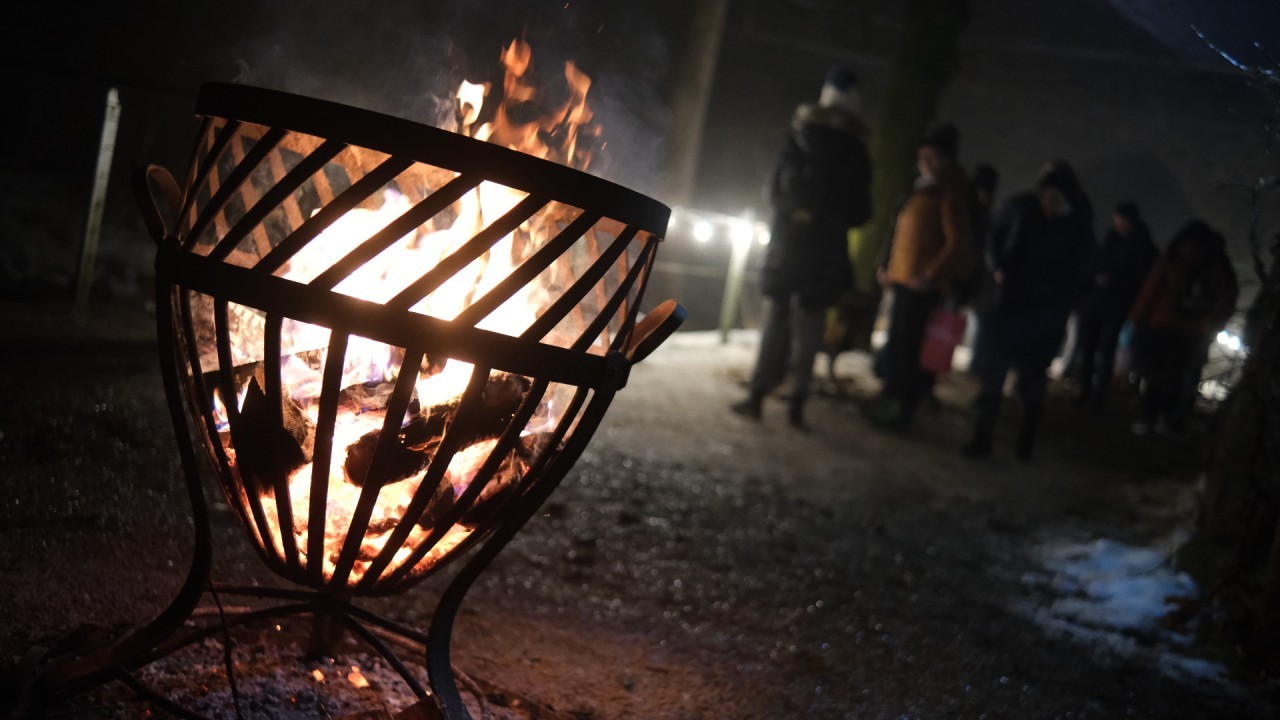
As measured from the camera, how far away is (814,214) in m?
4.67

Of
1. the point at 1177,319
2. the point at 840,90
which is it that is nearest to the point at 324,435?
the point at 840,90

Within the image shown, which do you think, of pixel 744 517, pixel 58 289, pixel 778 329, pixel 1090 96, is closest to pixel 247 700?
pixel 744 517

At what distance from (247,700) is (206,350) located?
62 cm

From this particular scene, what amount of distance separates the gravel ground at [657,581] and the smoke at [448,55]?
3.87 feet

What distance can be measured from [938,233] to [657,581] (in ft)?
11.8

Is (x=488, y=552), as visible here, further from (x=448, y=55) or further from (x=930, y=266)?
(x=930, y=266)

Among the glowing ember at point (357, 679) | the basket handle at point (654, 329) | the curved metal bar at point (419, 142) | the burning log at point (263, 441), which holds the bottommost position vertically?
the glowing ember at point (357, 679)

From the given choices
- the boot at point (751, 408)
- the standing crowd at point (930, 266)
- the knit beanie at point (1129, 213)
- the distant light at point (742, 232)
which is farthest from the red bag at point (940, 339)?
the knit beanie at point (1129, 213)

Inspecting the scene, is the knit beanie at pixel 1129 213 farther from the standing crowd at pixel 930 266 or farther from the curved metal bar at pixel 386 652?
the curved metal bar at pixel 386 652

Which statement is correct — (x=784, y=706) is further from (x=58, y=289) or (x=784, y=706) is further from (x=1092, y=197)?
(x=1092, y=197)

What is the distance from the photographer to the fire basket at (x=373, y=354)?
1210 millimetres

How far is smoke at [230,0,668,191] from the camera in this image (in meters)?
2.21

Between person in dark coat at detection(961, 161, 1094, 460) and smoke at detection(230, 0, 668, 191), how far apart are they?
2604mm

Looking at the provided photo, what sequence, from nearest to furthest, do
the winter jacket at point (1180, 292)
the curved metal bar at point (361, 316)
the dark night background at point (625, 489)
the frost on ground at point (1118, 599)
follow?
the curved metal bar at point (361, 316)
the dark night background at point (625, 489)
the frost on ground at point (1118, 599)
the winter jacket at point (1180, 292)
